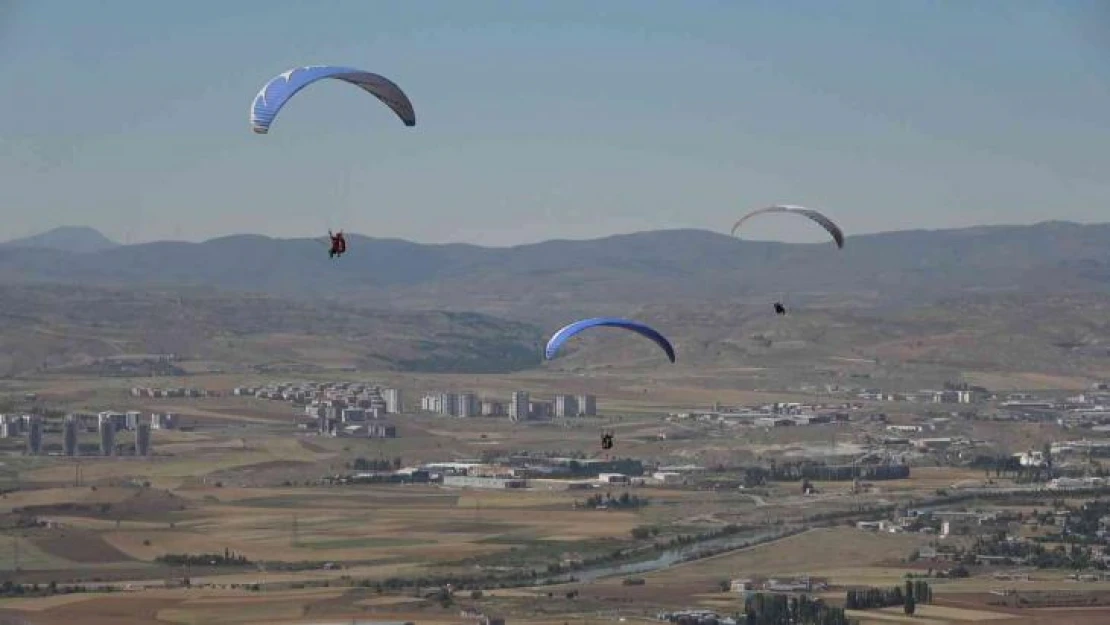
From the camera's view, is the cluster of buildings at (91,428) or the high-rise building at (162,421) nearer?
the cluster of buildings at (91,428)

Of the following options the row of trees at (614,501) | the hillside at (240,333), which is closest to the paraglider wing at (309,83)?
the row of trees at (614,501)

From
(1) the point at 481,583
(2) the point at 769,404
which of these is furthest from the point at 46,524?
(2) the point at 769,404

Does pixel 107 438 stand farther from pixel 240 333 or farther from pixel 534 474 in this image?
pixel 240 333

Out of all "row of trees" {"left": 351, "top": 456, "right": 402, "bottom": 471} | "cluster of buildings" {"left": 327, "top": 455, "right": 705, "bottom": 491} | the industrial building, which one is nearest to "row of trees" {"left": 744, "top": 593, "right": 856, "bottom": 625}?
"cluster of buildings" {"left": 327, "top": 455, "right": 705, "bottom": 491}

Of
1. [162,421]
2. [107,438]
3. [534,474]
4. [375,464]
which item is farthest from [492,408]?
[534,474]

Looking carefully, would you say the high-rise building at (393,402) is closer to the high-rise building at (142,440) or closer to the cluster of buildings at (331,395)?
the cluster of buildings at (331,395)

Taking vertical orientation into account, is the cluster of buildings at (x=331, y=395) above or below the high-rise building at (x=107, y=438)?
above
